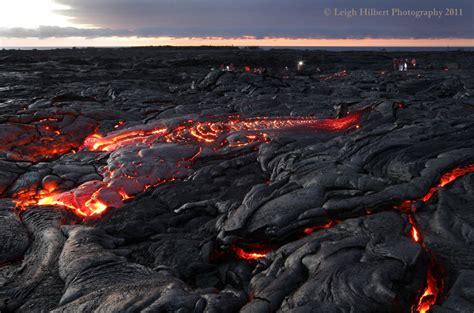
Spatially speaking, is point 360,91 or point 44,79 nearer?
point 360,91

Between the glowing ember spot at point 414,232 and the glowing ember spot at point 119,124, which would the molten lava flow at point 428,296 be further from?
the glowing ember spot at point 119,124

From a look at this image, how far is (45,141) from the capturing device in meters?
Result: 12.2

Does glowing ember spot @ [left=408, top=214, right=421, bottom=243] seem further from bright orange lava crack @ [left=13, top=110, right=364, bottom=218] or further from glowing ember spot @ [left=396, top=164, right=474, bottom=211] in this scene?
bright orange lava crack @ [left=13, top=110, right=364, bottom=218]

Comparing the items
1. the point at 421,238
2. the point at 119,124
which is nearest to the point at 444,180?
the point at 421,238

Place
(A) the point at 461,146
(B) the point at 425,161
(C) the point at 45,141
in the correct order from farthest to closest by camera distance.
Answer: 1. (C) the point at 45,141
2. (A) the point at 461,146
3. (B) the point at 425,161

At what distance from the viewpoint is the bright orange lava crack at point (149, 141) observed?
8141 millimetres

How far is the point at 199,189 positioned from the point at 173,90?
15495 millimetres

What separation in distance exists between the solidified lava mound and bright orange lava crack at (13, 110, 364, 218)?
55 mm

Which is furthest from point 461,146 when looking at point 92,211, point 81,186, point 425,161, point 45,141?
point 45,141

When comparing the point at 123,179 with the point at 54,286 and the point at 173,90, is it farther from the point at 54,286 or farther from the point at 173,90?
the point at 173,90

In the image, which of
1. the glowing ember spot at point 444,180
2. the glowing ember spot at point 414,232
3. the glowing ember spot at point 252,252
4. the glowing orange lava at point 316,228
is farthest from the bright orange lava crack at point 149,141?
the glowing ember spot at point 414,232

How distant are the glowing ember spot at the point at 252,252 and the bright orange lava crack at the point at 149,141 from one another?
132 inches

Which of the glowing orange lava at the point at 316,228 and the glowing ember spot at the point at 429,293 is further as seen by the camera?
the glowing orange lava at the point at 316,228

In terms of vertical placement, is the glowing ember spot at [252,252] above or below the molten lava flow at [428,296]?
below
